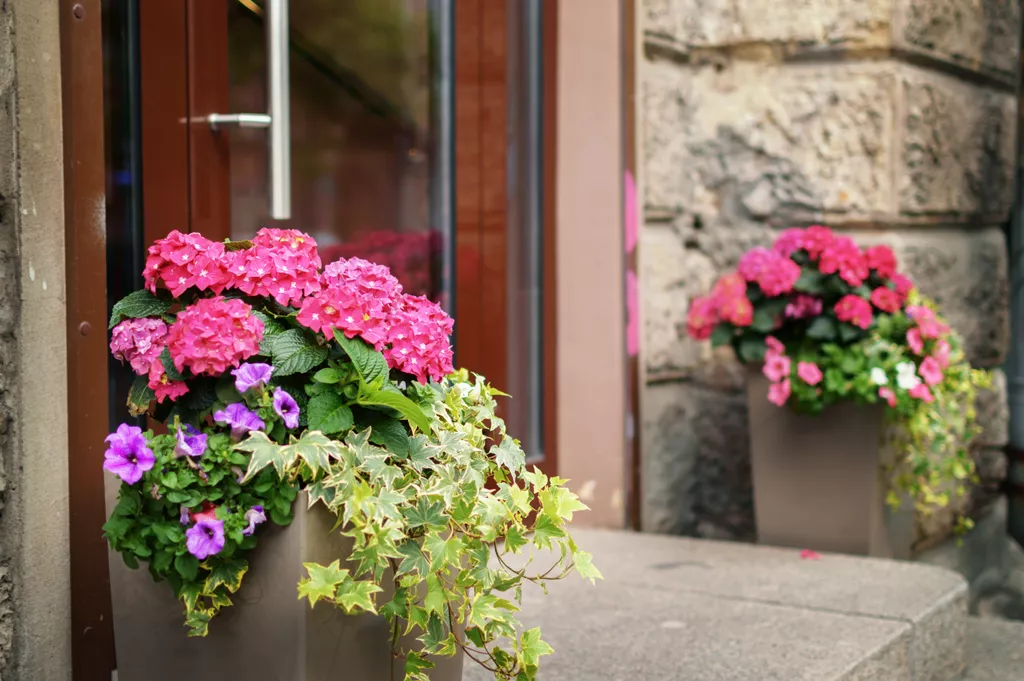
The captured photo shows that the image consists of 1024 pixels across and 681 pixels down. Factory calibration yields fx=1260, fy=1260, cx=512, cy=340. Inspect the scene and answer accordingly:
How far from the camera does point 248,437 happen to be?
1.65 metres

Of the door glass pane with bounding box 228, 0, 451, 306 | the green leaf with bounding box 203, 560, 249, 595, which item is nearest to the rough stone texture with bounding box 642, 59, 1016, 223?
the door glass pane with bounding box 228, 0, 451, 306

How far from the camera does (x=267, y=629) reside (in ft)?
5.44

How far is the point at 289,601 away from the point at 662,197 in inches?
93.2

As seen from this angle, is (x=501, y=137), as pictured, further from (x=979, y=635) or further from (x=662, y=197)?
(x=979, y=635)

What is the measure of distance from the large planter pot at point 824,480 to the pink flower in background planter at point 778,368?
0.36ft

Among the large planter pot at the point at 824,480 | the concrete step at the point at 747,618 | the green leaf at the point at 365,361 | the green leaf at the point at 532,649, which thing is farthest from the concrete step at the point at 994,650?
the green leaf at the point at 365,361

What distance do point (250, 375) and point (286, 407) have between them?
0.21ft

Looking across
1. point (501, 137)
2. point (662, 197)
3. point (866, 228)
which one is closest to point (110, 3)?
point (501, 137)

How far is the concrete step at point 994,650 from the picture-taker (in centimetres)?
289

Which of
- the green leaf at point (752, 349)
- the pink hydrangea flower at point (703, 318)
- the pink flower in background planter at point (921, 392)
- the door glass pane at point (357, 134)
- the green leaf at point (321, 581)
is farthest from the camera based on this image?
the pink hydrangea flower at point (703, 318)

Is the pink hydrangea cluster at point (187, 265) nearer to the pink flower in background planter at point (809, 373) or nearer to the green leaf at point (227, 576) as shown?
the green leaf at point (227, 576)

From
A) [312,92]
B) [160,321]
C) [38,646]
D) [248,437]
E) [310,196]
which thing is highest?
[312,92]

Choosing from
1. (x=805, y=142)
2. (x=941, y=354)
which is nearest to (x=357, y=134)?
(x=805, y=142)

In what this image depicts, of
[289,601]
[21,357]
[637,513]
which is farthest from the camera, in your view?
[637,513]
